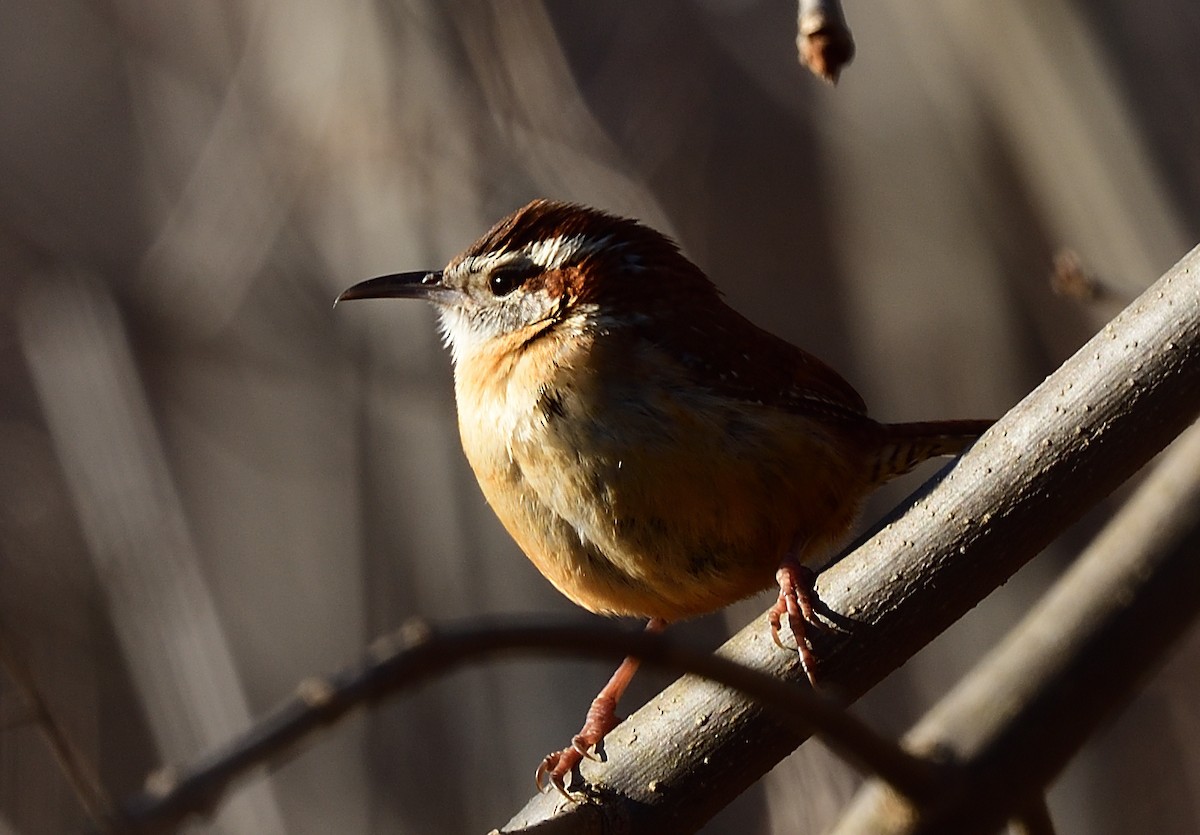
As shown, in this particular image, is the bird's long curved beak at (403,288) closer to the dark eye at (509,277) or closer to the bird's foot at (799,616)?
the dark eye at (509,277)

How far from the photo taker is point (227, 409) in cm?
576

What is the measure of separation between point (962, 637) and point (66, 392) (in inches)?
108

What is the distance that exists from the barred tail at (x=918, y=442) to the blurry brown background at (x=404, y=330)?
0.44 metres

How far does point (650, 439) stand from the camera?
2.60 meters

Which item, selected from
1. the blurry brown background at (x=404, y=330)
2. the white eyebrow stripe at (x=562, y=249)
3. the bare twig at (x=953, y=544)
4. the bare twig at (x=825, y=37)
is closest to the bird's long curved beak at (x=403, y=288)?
the white eyebrow stripe at (x=562, y=249)

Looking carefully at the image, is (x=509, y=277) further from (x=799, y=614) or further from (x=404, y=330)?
(x=404, y=330)

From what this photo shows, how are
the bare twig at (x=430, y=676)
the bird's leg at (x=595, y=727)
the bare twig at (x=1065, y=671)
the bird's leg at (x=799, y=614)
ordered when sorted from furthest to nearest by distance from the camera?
the bird's leg at (x=595, y=727)
the bird's leg at (x=799, y=614)
the bare twig at (x=1065, y=671)
the bare twig at (x=430, y=676)

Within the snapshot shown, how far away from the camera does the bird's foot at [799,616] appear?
202cm

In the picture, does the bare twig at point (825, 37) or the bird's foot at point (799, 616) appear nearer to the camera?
the bare twig at point (825, 37)

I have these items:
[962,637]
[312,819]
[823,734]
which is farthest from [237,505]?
[823,734]

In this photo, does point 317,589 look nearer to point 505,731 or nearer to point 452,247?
point 505,731

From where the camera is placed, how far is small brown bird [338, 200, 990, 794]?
8.54 ft

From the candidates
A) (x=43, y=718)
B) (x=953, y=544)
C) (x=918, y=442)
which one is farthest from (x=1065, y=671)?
(x=918, y=442)

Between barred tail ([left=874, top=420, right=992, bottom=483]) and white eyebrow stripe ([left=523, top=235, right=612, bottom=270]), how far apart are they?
77 centimetres
